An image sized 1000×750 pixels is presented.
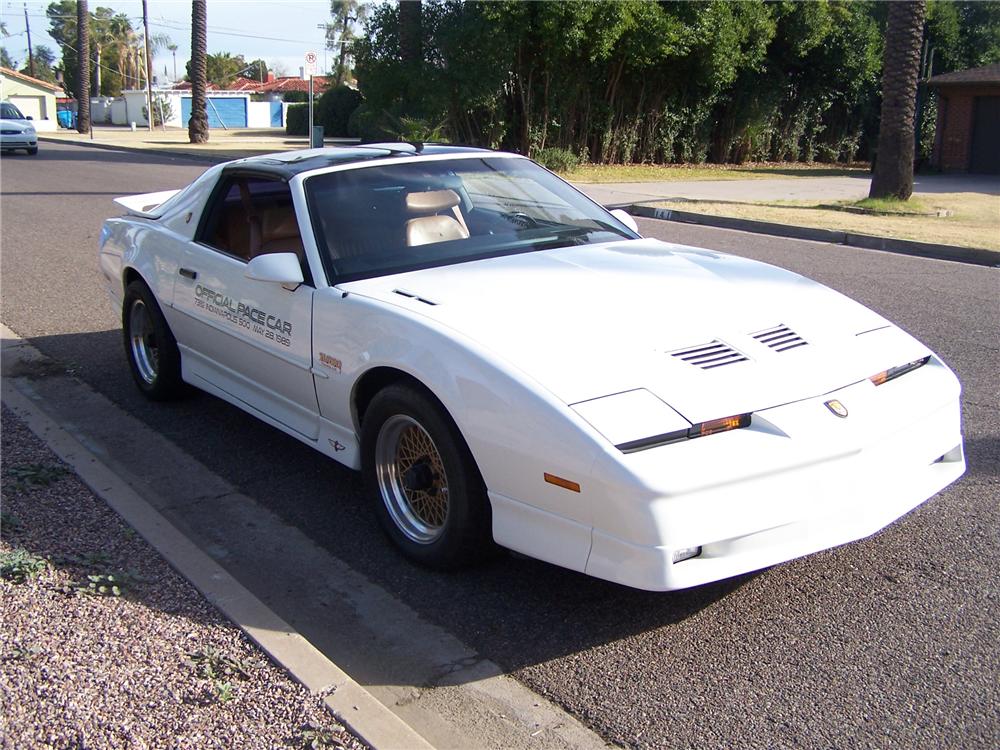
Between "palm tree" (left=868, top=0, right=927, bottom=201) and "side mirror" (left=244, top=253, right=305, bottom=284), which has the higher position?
"palm tree" (left=868, top=0, right=927, bottom=201)

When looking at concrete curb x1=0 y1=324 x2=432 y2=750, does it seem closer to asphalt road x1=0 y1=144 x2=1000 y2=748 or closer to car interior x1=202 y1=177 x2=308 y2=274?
asphalt road x1=0 y1=144 x2=1000 y2=748

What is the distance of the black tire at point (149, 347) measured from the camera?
590 cm

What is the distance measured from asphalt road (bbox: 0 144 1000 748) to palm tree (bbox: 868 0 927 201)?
12.9 meters

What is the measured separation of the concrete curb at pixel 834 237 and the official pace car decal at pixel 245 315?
9.66m

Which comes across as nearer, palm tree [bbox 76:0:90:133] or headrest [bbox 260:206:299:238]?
headrest [bbox 260:206:299:238]

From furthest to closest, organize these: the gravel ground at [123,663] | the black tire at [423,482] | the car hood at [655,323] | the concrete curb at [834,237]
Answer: the concrete curb at [834,237]
the black tire at [423,482]
the car hood at [655,323]
the gravel ground at [123,663]

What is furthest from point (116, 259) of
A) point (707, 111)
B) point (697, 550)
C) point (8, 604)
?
point (707, 111)

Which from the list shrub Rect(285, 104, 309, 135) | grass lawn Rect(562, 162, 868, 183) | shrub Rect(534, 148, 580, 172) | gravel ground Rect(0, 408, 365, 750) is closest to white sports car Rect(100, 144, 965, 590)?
gravel ground Rect(0, 408, 365, 750)

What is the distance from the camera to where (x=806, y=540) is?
328 centimetres

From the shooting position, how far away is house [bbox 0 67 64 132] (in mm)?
73125

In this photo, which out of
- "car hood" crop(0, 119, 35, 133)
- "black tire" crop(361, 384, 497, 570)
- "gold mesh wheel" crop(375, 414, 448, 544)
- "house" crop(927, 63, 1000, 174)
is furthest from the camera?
"car hood" crop(0, 119, 35, 133)

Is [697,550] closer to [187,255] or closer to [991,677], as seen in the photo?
[991,677]

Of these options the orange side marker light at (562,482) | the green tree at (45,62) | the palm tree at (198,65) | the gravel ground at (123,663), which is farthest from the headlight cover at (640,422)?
the green tree at (45,62)

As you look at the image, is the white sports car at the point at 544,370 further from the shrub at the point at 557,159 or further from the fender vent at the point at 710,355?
the shrub at the point at 557,159
